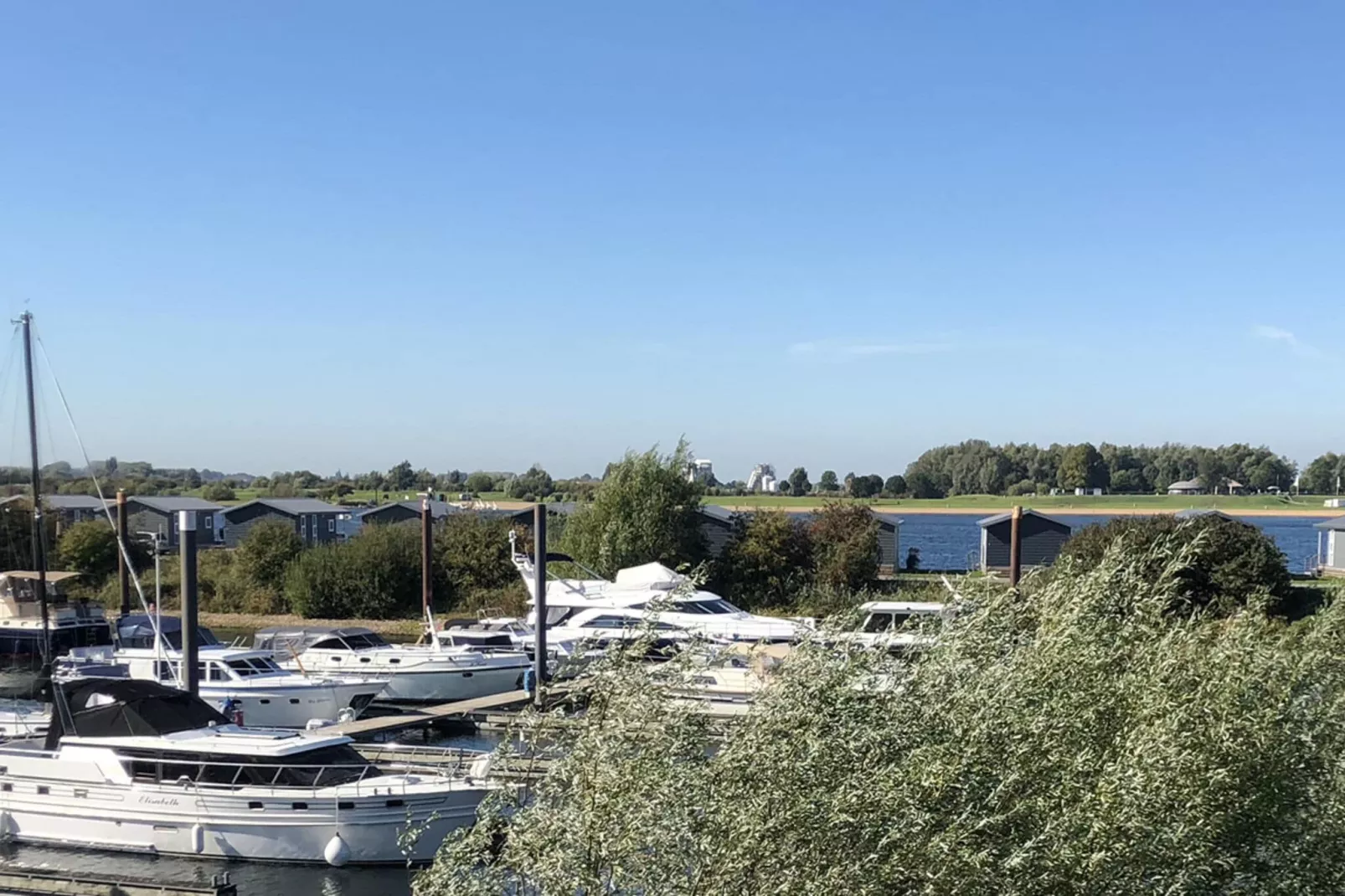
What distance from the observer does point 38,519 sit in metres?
29.8

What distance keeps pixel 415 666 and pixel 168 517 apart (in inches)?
1838

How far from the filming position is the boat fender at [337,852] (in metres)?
20.6

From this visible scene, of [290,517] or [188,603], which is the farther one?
[290,517]

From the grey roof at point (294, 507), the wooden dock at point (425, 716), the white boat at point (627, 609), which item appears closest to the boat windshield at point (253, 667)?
the wooden dock at point (425, 716)

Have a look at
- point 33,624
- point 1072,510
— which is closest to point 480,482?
point 1072,510

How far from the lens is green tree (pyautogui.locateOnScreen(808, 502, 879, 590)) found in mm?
49438

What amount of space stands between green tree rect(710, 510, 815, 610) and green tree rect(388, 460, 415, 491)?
13023cm

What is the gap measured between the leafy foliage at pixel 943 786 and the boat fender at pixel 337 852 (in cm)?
956

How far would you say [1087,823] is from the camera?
35.9 ft

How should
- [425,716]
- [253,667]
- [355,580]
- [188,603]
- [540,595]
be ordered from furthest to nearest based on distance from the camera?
[355,580], [253,667], [540,595], [425,716], [188,603]

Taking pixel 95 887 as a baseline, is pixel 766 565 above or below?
above

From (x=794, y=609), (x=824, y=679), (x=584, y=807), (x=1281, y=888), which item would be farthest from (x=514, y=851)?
(x=794, y=609)

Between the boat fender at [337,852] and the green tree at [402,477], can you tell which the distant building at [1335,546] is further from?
the green tree at [402,477]

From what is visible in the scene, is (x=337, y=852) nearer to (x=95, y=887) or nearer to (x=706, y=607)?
(x=95, y=887)
